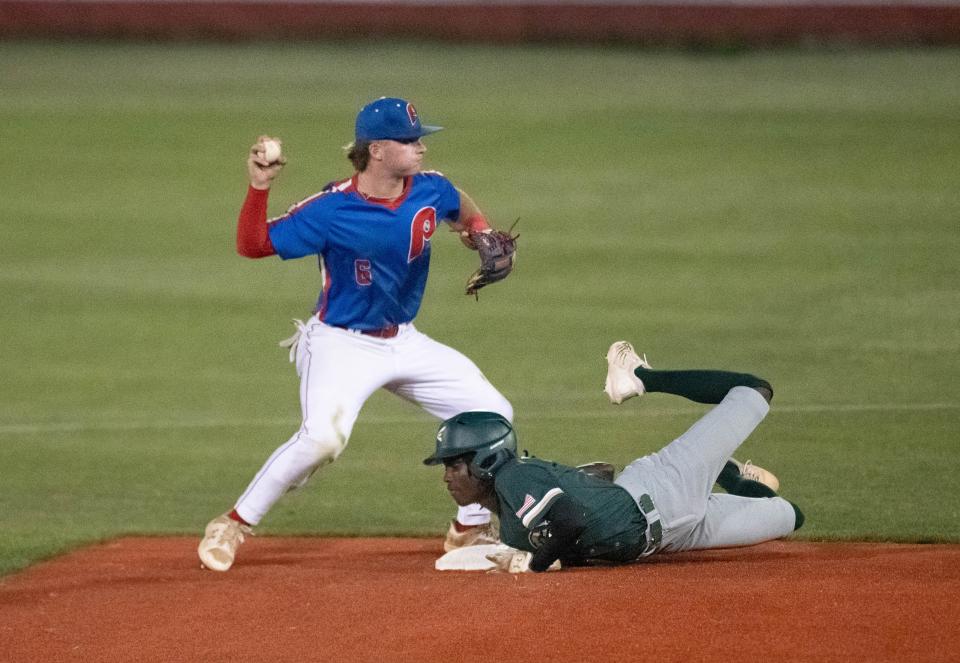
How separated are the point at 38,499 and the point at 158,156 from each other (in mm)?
12225

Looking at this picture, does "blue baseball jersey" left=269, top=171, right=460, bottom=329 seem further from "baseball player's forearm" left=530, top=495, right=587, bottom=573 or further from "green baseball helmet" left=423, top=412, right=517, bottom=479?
"baseball player's forearm" left=530, top=495, right=587, bottom=573

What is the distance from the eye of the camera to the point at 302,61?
84.8ft

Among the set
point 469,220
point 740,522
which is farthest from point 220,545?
point 740,522

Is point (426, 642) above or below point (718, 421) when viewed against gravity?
below

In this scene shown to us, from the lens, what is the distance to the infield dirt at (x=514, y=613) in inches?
205

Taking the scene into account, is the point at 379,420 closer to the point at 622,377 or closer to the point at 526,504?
the point at 622,377

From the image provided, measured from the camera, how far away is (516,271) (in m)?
14.9

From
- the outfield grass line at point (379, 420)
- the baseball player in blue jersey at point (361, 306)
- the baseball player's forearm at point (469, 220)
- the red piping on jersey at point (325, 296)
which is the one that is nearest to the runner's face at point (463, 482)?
the baseball player in blue jersey at point (361, 306)

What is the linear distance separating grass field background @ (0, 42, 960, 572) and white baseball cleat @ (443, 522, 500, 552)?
634 millimetres

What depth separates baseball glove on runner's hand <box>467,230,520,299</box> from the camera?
718 cm

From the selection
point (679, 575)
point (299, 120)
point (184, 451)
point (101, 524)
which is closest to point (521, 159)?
point (299, 120)

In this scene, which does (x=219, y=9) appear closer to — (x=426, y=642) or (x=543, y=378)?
(x=543, y=378)

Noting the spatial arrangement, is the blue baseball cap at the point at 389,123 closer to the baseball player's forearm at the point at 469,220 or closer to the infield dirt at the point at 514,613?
the baseball player's forearm at the point at 469,220

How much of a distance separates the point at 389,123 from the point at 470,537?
6.00 ft
